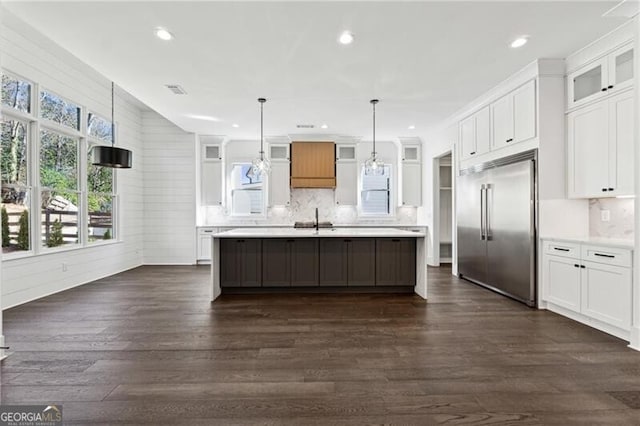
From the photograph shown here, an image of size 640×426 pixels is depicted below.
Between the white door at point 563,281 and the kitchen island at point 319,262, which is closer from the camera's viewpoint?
the white door at point 563,281

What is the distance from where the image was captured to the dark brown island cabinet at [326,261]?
475 cm

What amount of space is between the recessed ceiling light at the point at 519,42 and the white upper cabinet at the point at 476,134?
1.46 meters

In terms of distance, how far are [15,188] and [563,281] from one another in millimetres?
6649

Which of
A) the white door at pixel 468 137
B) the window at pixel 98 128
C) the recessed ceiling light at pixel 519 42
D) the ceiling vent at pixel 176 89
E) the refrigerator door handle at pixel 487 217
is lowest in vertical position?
the refrigerator door handle at pixel 487 217

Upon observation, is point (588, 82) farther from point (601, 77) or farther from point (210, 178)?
point (210, 178)

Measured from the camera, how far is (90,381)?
2.29m

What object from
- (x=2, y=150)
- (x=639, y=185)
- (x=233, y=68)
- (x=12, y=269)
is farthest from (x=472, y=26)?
(x=12, y=269)

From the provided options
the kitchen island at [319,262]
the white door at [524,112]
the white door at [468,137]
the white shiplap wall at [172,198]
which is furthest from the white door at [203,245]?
the white door at [524,112]

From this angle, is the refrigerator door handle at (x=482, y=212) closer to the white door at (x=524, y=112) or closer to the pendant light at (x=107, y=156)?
the white door at (x=524, y=112)

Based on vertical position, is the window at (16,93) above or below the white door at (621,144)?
above

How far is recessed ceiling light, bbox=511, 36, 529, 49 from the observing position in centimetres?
332

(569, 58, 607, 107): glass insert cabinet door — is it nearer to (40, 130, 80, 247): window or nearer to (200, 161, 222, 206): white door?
(200, 161, 222, 206): white door

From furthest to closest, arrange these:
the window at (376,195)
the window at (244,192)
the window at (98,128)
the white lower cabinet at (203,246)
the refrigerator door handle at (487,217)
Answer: the window at (376,195) → the window at (244,192) → the white lower cabinet at (203,246) → the window at (98,128) → the refrigerator door handle at (487,217)

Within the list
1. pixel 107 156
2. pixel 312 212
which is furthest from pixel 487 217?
pixel 107 156
